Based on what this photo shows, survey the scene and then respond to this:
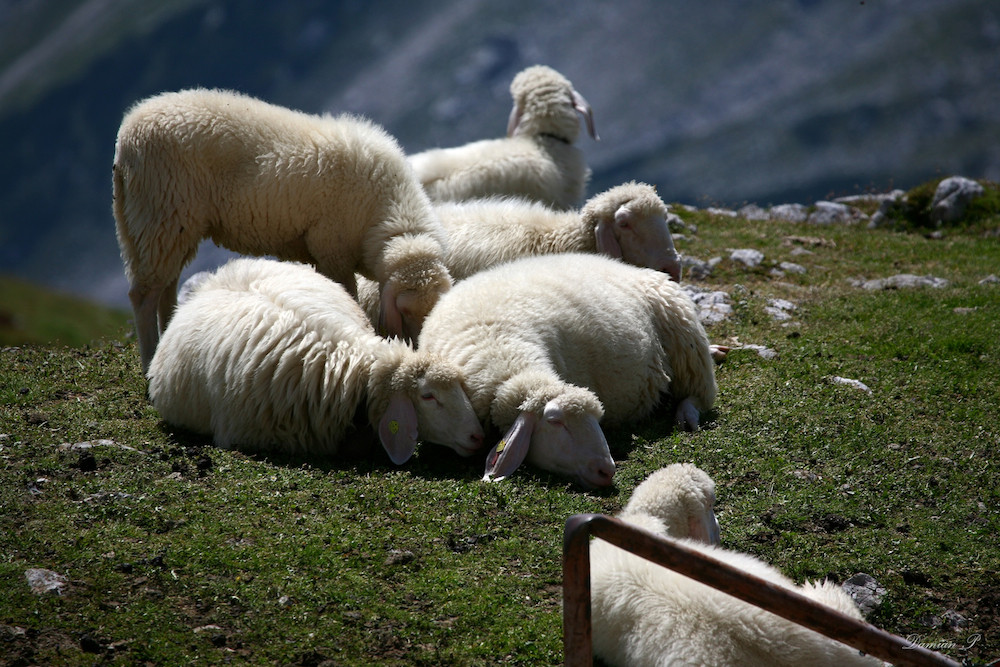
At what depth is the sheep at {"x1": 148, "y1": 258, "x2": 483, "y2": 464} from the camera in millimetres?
5629

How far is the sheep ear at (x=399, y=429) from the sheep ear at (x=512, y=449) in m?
0.50

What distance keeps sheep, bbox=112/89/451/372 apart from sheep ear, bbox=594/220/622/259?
1334 millimetres

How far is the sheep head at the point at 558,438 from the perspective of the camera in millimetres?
5324

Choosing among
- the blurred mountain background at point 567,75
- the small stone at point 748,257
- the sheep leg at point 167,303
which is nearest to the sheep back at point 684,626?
the sheep leg at point 167,303

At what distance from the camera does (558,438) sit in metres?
5.38

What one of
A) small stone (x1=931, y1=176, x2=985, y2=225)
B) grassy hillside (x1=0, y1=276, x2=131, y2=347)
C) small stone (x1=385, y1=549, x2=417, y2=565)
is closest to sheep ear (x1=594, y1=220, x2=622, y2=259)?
small stone (x1=385, y1=549, x2=417, y2=565)

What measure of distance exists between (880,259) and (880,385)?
4804 mm

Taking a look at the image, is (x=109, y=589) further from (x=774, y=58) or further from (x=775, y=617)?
(x=774, y=58)

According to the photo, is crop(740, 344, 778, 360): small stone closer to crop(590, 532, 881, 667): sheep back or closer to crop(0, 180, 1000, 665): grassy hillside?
crop(0, 180, 1000, 665): grassy hillside

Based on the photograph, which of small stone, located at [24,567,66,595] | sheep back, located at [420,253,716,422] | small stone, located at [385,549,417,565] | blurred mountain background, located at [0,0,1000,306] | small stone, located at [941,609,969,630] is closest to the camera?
small stone, located at [24,567,66,595]

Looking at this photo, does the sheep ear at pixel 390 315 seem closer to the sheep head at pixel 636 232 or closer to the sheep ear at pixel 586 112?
the sheep head at pixel 636 232

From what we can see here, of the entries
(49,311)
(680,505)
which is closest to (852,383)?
(680,505)

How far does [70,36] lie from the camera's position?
535 feet

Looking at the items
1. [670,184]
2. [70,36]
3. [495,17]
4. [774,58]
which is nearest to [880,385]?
[670,184]
